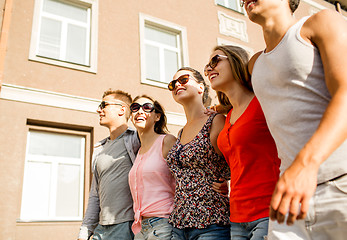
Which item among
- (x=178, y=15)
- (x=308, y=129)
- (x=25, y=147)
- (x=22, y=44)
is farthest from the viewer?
(x=178, y=15)

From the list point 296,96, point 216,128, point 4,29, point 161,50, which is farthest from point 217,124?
point 161,50

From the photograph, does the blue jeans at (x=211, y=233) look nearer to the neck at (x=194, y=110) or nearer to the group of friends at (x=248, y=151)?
the group of friends at (x=248, y=151)

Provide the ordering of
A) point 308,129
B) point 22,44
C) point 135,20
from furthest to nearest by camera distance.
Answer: point 135,20 → point 22,44 → point 308,129

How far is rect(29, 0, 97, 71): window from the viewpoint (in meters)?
7.16

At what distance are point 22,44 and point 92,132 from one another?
230 cm

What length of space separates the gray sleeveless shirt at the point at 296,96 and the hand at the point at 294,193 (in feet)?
0.81

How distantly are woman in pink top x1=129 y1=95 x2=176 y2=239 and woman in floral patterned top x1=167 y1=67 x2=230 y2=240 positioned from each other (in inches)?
6.7

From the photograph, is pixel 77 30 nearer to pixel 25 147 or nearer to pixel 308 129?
pixel 25 147

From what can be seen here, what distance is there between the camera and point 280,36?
137cm

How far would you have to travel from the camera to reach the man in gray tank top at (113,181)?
2.93 meters

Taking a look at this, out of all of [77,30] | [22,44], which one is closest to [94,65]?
[77,30]

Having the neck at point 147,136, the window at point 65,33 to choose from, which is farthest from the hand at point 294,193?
the window at point 65,33

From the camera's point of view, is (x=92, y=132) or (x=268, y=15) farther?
(x=92, y=132)

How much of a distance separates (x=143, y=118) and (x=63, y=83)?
449 cm
